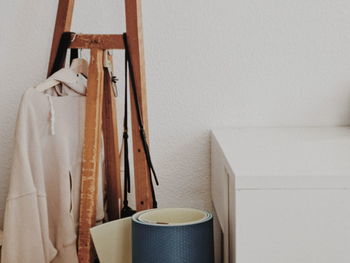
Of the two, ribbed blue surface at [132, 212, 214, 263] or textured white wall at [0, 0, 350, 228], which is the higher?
textured white wall at [0, 0, 350, 228]

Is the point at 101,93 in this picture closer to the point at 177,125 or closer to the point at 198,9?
the point at 177,125

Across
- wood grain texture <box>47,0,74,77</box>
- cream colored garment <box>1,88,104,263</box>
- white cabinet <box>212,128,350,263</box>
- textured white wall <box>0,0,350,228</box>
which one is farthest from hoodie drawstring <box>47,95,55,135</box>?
white cabinet <box>212,128,350,263</box>

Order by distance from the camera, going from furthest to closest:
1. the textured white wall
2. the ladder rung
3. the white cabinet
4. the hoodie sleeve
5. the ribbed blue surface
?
the textured white wall
the ladder rung
the hoodie sleeve
the ribbed blue surface
the white cabinet

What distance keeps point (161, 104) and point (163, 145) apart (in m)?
0.14

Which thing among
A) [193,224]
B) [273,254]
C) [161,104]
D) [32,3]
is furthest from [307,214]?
[32,3]

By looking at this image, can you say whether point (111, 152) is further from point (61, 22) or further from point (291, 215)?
point (291, 215)

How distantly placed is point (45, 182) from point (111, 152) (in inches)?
8.6

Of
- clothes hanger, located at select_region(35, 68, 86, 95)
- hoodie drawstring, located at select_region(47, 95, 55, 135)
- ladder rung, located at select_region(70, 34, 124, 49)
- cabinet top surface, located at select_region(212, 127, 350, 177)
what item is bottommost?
cabinet top surface, located at select_region(212, 127, 350, 177)

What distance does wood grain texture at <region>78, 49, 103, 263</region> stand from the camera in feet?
4.46

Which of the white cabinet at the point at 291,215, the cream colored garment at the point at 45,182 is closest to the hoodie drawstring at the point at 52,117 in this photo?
the cream colored garment at the point at 45,182

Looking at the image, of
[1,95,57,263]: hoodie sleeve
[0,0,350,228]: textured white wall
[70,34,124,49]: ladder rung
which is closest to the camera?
[1,95,57,263]: hoodie sleeve

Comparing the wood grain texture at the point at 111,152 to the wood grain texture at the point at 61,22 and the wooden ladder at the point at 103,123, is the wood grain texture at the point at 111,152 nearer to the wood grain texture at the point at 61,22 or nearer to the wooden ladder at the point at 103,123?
the wooden ladder at the point at 103,123

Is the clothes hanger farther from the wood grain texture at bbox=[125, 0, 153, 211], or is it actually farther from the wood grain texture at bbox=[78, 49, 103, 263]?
the wood grain texture at bbox=[125, 0, 153, 211]

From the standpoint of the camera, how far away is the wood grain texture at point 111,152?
1484 mm
